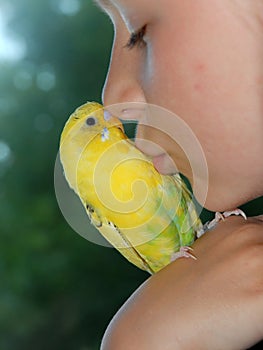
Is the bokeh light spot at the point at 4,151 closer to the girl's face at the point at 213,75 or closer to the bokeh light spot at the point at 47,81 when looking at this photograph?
the bokeh light spot at the point at 47,81

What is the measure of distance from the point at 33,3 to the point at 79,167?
1.46m

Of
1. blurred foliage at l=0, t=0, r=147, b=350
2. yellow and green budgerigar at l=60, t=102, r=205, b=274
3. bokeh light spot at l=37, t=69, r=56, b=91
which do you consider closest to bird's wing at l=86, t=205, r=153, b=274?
yellow and green budgerigar at l=60, t=102, r=205, b=274

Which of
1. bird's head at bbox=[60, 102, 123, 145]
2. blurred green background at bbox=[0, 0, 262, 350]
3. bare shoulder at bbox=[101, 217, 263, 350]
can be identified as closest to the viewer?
bare shoulder at bbox=[101, 217, 263, 350]

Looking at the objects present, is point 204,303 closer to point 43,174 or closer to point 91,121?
point 91,121

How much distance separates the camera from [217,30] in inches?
13.9

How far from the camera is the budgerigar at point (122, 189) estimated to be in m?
0.50

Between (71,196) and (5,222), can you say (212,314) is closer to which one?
(71,196)

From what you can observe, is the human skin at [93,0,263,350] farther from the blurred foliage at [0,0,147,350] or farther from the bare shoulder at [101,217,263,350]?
the blurred foliage at [0,0,147,350]

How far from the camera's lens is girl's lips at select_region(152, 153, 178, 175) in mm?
416

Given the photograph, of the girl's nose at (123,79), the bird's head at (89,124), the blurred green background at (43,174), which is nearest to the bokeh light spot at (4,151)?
the blurred green background at (43,174)

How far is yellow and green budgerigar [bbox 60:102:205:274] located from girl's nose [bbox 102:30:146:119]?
62 millimetres

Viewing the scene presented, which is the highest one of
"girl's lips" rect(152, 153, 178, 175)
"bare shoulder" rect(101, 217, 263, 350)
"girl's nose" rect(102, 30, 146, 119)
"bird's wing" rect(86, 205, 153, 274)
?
"girl's nose" rect(102, 30, 146, 119)

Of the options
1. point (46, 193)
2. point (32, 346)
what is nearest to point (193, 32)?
point (46, 193)

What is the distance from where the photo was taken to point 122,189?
1.61ft
